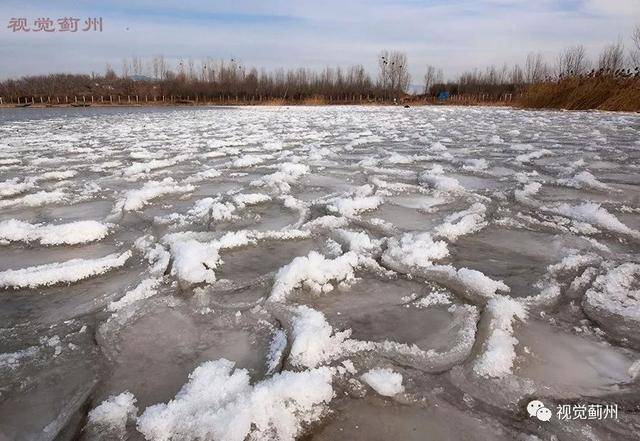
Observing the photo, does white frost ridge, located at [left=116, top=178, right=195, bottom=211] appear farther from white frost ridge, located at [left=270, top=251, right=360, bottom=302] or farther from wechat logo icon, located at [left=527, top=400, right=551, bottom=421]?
wechat logo icon, located at [left=527, top=400, right=551, bottom=421]

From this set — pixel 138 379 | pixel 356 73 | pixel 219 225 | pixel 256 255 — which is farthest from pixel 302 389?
pixel 356 73

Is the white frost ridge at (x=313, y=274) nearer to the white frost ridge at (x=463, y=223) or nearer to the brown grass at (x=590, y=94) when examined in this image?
the white frost ridge at (x=463, y=223)

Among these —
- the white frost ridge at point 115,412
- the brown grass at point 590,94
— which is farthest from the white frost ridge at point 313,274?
the brown grass at point 590,94

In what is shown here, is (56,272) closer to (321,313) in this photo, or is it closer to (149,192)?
(321,313)

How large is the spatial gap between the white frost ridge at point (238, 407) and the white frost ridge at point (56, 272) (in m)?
0.78

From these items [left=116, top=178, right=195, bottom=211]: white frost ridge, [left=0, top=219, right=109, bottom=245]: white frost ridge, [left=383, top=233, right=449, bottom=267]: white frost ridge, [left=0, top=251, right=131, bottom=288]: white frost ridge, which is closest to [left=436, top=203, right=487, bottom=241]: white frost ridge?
[left=383, top=233, right=449, bottom=267]: white frost ridge

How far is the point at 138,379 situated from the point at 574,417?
97 cm

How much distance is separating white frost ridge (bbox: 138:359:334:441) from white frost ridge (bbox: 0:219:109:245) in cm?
121

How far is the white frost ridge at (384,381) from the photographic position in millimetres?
890

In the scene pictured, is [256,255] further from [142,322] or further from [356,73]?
[356,73]

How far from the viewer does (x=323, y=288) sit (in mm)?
1357

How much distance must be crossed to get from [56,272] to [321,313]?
99 cm

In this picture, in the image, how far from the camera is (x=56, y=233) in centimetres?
181

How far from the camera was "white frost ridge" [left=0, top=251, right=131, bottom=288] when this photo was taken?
1.40 metres
